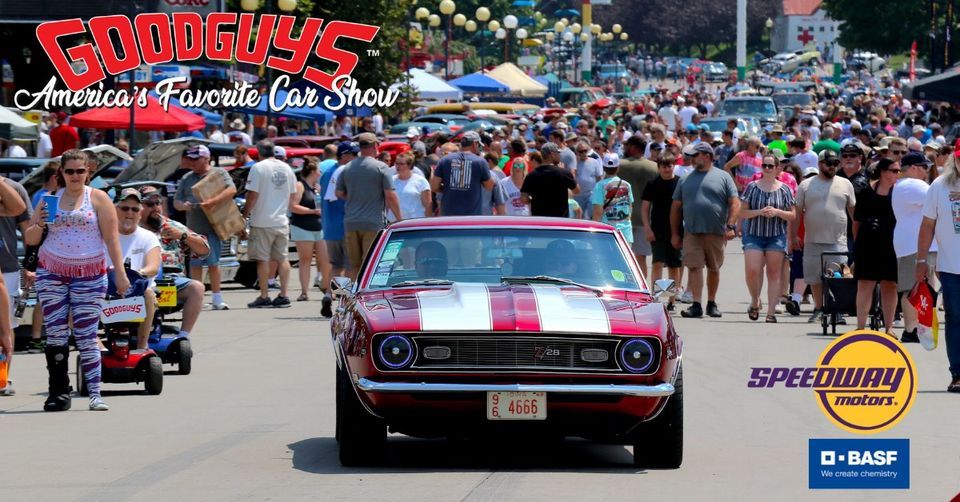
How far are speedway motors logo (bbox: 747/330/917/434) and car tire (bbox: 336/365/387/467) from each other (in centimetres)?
314

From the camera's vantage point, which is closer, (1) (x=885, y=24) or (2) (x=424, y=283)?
(2) (x=424, y=283)

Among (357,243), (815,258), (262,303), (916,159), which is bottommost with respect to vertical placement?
(262,303)

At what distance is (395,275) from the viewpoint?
9.70 meters

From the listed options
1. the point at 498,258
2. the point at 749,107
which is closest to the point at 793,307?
the point at 498,258

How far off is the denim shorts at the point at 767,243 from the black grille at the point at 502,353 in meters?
9.23

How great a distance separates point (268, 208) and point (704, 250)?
4846 millimetres

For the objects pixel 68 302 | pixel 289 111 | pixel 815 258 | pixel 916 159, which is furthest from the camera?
pixel 289 111

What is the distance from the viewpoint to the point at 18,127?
21812 mm

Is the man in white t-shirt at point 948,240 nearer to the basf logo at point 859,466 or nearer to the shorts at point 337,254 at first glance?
the basf logo at point 859,466

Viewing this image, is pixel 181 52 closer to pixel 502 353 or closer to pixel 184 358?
pixel 184 358

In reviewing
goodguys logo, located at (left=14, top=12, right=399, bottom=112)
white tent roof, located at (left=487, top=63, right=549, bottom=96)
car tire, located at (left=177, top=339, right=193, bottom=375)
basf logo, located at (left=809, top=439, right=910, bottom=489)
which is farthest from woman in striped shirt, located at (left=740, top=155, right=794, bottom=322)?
white tent roof, located at (left=487, top=63, right=549, bottom=96)

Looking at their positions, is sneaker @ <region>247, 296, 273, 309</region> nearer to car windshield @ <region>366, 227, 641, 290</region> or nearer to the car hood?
car windshield @ <region>366, 227, 641, 290</region>

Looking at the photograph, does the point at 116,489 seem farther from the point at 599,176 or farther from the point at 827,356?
the point at 599,176

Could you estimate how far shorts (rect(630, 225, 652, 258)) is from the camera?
19.1 m
